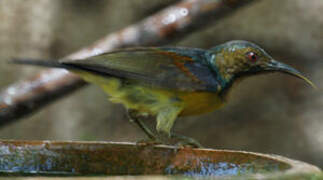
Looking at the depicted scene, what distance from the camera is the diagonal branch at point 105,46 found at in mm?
5246

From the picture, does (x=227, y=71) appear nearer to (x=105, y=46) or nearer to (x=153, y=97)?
(x=153, y=97)

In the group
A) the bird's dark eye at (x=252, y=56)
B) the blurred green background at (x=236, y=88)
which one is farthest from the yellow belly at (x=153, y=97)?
the blurred green background at (x=236, y=88)

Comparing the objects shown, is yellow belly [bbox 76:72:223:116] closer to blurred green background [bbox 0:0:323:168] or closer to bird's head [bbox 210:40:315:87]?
bird's head [bbox 210:40:315:87]

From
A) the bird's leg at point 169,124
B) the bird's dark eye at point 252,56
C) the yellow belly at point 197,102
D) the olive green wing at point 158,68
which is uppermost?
the bird's dark eye at point 252,56

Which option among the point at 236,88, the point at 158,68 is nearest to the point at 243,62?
the point at 158,68

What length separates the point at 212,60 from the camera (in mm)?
3906

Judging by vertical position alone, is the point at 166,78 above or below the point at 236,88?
below

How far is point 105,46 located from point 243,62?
1.97 metres

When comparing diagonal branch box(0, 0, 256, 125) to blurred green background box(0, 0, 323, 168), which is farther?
blurred green background box(0, 0, 323, 168)

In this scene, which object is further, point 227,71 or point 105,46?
point 105,46

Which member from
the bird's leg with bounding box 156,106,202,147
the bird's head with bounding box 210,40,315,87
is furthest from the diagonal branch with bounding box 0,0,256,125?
the bird's leg with bounding box 156,106,202,147

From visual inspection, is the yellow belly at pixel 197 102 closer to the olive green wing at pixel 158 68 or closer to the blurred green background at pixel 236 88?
the olive green wing at pixel 158 68

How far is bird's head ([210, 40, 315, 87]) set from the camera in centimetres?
373

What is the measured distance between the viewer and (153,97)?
140 inches
